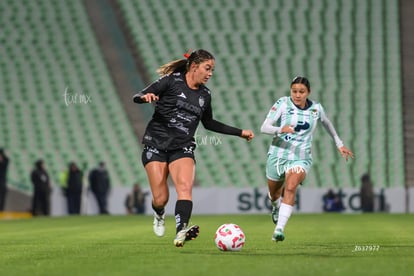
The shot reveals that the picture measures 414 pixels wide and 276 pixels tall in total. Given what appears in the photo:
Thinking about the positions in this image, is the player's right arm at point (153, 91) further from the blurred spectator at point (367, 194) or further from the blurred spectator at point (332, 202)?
the blurred spectator at point (367, 194)

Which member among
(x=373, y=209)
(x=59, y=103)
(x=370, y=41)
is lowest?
(x=373, y=209)

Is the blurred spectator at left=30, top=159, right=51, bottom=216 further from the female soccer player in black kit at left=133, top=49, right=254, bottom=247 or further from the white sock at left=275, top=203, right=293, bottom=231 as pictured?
the female soccer player in black kit at left=133, top=49, right=254, bottom=247

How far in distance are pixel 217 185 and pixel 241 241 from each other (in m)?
19.7

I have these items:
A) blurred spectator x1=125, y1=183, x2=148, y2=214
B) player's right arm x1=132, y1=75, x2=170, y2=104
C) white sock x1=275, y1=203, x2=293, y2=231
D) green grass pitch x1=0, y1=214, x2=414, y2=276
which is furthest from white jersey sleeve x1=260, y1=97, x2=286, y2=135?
blurred spectator x1=125, y1=183, x2=148, y2=214

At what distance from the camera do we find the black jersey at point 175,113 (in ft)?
33.1

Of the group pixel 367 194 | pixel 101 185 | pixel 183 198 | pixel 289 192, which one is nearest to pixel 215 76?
pixel 101 185

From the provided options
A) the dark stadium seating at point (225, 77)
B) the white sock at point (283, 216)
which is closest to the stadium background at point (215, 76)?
the dark stadium seating at point (225, 77)

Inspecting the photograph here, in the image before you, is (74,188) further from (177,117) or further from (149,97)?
(149,97)

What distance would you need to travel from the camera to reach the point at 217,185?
29.3 metres

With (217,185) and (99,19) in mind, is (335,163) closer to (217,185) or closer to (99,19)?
(217,185)

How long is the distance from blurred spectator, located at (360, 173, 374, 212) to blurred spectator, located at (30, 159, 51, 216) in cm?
908

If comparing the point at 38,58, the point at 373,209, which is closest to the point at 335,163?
the point at 373,209

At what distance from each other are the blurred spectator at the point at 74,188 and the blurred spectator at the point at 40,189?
670 mm

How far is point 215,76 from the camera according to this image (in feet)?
106
